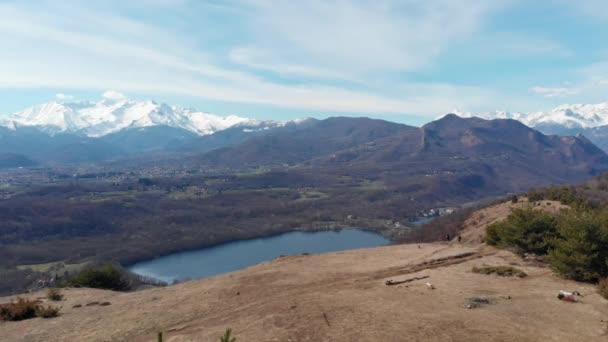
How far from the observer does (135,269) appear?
13488cm

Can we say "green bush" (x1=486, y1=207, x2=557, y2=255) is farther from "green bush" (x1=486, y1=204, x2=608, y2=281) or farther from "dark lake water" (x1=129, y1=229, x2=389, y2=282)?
"dark lake water" (x1=129, y1=229, x2=389, y2=282)

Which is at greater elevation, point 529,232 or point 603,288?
point 529,232

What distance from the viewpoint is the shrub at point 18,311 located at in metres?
25.2

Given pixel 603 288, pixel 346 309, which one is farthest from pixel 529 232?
pixel 346 309

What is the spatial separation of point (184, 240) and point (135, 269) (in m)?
32.1

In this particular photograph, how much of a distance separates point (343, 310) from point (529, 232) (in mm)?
21164

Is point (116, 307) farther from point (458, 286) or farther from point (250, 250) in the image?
point (250, 250)

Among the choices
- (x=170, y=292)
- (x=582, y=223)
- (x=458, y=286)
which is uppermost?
(x=582, y=223)

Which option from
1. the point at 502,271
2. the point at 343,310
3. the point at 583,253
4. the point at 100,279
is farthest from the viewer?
the point at 100,279

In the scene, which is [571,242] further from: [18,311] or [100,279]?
[100,279]

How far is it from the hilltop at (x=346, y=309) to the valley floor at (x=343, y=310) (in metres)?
0.05

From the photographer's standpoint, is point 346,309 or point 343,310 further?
point 346,309

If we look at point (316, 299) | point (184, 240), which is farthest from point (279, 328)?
point (184, 240)

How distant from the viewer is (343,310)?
858 inches
